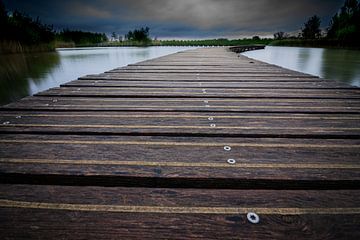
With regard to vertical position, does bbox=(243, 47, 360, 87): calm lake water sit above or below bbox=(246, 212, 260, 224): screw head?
above

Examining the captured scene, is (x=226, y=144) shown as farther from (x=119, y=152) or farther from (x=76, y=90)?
(x=76, y=90)

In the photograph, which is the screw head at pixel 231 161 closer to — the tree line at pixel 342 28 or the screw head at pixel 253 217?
the screw head at pixel 253 217

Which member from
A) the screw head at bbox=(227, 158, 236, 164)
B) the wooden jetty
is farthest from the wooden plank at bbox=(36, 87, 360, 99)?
→ the screw head at bbox=(227, 158, 236, 164)

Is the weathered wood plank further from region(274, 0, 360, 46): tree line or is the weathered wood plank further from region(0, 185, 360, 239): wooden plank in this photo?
region(274, 0, 360, 46): tree line

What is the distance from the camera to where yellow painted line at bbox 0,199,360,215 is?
0.63 metres

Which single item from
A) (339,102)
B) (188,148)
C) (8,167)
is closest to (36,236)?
(8,167)

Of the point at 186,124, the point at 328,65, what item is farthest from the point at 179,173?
the point at 328,65

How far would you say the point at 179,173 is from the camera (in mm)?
795

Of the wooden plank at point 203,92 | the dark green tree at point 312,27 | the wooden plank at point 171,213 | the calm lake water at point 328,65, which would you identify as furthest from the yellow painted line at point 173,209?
the dark green tree at point 312,27

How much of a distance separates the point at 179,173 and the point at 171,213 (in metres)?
0.19

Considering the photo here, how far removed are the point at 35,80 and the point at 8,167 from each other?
5.85 metres

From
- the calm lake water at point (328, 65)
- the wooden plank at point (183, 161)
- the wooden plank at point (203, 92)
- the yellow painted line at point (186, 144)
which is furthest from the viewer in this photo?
the calm lake water at point (328, 65)

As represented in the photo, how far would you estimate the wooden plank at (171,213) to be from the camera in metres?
0.57

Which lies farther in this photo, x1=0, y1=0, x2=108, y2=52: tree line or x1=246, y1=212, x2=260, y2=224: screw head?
x1=0, y1=0, x2=108, y2=52: tree line
